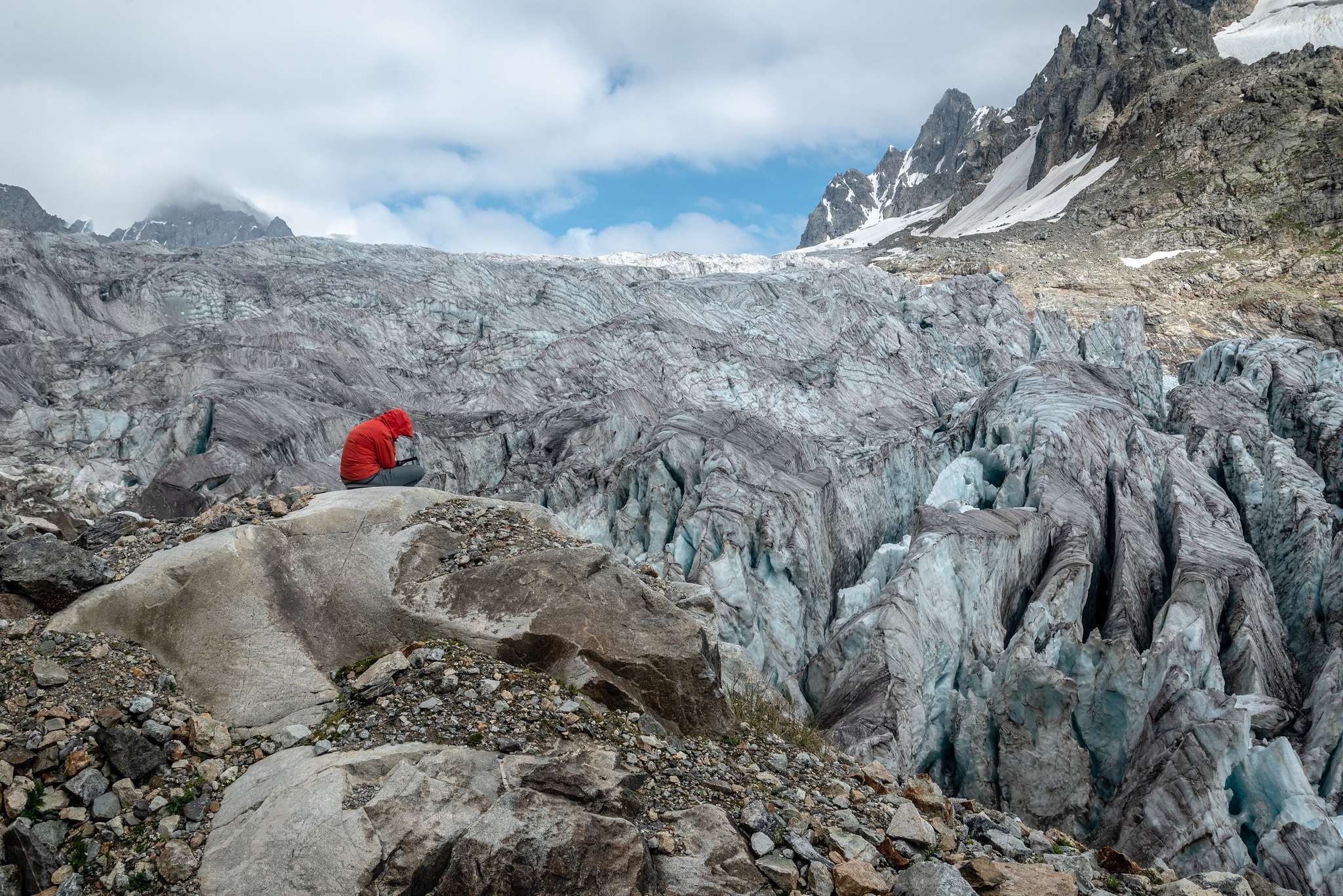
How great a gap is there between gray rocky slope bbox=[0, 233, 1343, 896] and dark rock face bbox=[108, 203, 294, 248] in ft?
425

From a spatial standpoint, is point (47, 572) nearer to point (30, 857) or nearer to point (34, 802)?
point (34, 802)

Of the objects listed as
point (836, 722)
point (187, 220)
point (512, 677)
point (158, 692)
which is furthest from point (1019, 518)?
point (187, 220)

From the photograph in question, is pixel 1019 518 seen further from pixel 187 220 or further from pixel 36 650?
pixel 187 220

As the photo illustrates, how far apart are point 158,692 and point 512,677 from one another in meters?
2.88

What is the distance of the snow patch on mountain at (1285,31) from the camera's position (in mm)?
91562

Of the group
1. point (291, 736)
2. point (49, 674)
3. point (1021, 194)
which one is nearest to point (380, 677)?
point (291, 736)

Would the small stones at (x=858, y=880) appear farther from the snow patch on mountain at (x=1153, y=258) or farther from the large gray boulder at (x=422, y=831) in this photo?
the snow patch on mountain at (x=1153, y=258)

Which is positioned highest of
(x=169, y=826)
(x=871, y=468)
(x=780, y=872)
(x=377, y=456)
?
(x=377, y=456)

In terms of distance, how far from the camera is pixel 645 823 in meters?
5.61

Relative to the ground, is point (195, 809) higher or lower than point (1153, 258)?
lower

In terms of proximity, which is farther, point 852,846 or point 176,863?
point 852,846

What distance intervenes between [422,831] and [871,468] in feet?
80.0

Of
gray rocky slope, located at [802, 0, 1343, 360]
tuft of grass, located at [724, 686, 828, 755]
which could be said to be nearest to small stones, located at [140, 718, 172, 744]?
tuft of grass, located at [724, 686, 828, 755]

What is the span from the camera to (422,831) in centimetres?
511
